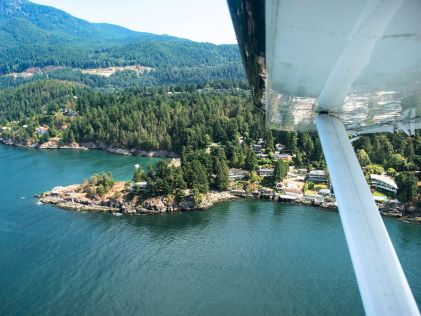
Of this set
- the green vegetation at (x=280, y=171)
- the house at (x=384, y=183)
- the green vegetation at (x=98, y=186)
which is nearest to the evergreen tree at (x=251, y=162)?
the green vegetation at (x=280, y=171)

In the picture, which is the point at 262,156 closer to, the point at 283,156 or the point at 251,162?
the point at 283,156

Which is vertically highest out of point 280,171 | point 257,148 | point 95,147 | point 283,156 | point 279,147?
point 279,147

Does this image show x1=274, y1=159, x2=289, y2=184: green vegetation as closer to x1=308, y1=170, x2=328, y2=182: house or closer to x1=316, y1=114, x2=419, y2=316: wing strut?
x1=308, y1=170, x2=328, y2=182: house

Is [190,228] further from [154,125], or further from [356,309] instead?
[154,125]

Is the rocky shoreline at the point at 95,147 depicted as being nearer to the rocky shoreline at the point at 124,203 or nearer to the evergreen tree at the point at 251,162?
the evergreen tree at the point at 251,162

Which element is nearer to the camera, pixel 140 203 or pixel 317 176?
pixel 140 203

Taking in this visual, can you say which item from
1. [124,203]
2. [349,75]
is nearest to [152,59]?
[124,203]
